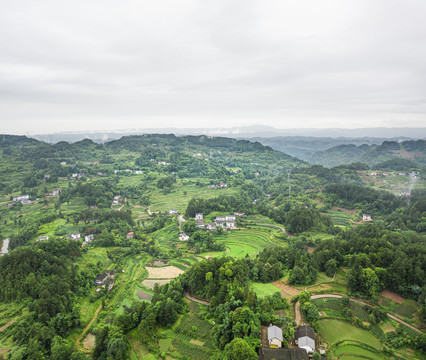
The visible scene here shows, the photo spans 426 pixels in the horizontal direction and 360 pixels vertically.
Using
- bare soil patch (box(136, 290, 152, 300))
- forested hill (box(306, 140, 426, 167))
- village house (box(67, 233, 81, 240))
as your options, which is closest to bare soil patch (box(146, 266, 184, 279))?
bare soil patch (box(136, 290, 152, 300))

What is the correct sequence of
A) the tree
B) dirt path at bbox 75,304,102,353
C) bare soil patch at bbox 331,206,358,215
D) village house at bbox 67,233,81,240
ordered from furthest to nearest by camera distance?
bare soil patch at bbox 331,206,358,215 < village house at bbox 67,233,81,240 < dirt path at bbox 75,304,102,353 < the tree

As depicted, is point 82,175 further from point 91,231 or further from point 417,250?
point 417,250

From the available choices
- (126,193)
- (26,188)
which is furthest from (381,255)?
(26,188)

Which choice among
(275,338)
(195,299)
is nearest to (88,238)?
(195,299)

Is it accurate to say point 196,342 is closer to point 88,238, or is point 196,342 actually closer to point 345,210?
point 88,238

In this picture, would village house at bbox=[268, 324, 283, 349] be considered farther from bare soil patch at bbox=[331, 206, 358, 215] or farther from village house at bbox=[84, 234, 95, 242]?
bare soil patch at bbox=[331, 206, 358, 215]

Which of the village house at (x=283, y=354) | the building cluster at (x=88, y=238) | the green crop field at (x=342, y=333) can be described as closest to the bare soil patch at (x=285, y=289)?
the green crop field at (x=342, y=333)

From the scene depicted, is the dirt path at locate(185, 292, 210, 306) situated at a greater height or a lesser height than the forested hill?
lesser
